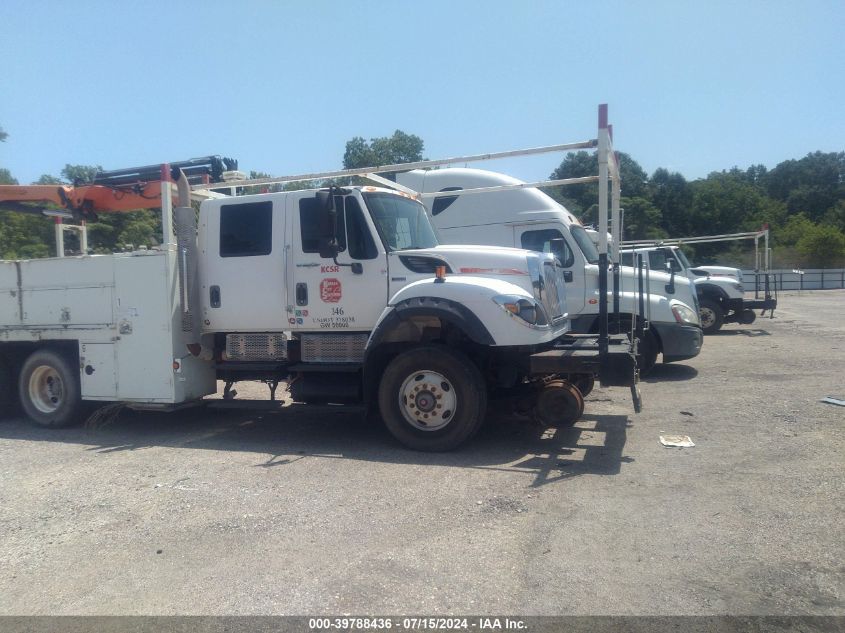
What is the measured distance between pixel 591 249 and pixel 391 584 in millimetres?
8060

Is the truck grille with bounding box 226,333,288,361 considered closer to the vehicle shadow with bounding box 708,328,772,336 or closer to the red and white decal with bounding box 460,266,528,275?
the red and white decal with bounding box 460,266,528,275

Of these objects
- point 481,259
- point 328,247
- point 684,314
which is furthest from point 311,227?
point 684,314

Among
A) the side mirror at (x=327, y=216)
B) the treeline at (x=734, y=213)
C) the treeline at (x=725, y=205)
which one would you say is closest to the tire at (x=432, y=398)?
the side mirror at (x=327, y=216)

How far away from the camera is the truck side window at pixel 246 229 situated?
7.60m

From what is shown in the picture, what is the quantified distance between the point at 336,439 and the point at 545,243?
4951 mm

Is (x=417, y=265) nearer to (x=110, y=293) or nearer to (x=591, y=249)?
(x=110, y=293)

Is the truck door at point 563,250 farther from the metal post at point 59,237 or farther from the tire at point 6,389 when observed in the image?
the tire at point 6,389

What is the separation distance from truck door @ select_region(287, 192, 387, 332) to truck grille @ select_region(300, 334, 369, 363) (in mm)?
115

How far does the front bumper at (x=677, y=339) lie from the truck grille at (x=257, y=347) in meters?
6.21

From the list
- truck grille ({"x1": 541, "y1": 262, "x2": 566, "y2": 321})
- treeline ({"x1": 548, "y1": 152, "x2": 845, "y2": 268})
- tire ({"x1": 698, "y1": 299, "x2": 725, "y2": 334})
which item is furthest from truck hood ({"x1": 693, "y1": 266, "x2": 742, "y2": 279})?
treeline ({"x1": 548, "y1": 152, "x2": 845, "y2": 268})

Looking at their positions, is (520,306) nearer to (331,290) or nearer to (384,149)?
(331,290)

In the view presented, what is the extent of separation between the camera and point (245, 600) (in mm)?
3896

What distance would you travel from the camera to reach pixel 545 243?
1080 cm

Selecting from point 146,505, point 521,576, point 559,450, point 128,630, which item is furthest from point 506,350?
point 128,630
